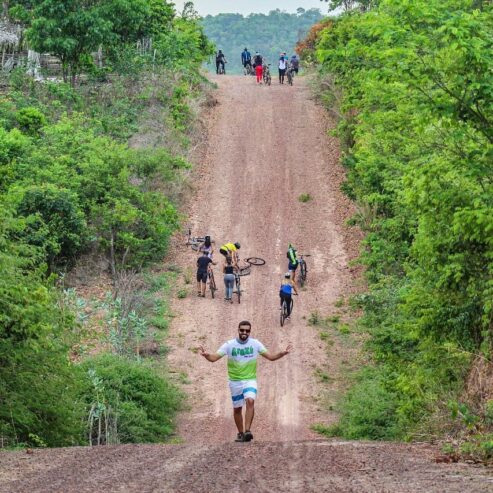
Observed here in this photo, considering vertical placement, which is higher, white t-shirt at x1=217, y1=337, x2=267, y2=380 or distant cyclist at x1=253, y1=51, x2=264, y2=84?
distant cyclist at x1=253, y1=51, x2=264, y2=84

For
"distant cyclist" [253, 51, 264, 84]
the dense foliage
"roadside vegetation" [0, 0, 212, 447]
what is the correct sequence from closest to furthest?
1. "roadside vegetation" [0, 0, 212, 447]
2. "distant cyclist" [253, 51, 264, 84]
3. the dense foliage

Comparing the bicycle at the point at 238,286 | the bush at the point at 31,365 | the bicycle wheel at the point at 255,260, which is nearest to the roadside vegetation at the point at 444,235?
the bush at the point at 31,365

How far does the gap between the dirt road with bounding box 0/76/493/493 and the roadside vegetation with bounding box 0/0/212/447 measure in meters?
1.22

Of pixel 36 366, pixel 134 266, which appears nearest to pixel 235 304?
pixel 134 266

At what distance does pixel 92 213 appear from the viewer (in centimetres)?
A: 3206

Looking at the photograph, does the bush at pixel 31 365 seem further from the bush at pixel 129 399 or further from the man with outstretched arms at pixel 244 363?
the man with outstretched arms at pixel 244 363

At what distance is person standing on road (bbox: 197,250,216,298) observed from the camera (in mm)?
Result: 29766

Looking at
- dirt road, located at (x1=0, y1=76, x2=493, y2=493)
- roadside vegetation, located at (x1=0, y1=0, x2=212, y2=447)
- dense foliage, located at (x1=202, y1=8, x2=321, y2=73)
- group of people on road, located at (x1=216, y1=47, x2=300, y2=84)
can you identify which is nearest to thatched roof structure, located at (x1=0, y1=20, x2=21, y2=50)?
roadside vegetation, located at (x1=0, y1=0, x2=212, y2=447)

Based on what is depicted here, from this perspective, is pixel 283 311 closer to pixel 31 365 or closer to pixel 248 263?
pixel 248 263

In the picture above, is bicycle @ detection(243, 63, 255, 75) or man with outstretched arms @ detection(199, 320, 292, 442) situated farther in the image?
bicycle @ detection(243, 63, 255, 75)

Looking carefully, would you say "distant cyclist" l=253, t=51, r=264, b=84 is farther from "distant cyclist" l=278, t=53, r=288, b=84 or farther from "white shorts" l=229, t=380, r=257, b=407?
"white shorts" l=229, t=380, r=257, b=407

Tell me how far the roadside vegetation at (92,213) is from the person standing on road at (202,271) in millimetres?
1205

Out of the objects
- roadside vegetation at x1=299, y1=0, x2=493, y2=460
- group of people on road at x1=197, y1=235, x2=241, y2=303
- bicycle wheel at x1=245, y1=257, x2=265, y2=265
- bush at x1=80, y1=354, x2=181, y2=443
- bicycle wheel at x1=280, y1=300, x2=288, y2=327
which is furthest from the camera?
bicycle wheel at x1=245, y1=257, x2=265, y2=265

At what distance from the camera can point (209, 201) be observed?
38.6 m
